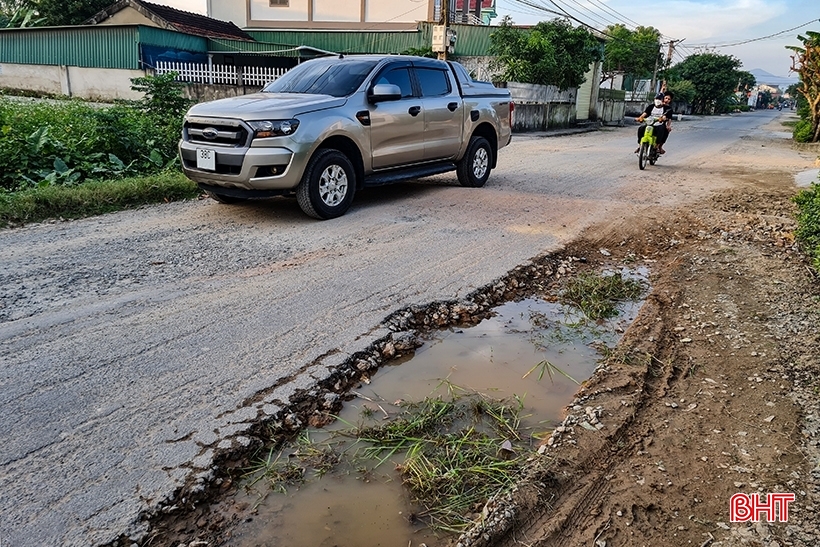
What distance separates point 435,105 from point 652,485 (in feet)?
21.2

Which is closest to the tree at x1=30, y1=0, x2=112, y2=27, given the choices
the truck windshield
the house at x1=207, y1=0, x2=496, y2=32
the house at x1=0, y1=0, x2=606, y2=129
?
the house at x1=0, y1=0, x2=606, y2=129

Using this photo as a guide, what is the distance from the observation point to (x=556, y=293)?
5219mm

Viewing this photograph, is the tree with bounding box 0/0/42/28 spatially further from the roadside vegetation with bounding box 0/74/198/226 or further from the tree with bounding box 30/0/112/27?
the roadside vegetation with bounding box 0/74/198/226

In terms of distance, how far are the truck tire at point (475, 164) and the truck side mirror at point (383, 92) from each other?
2109mm

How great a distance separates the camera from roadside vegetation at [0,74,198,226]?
680 centimetres

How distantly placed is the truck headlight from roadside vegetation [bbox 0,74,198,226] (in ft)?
6.90

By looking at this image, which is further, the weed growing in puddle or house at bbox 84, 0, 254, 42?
house at bbox 84, 0, 254, 42

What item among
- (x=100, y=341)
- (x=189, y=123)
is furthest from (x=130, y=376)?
(x=189, y=123)

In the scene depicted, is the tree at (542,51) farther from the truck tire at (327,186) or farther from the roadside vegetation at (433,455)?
the roadside vegetation at (433,455)

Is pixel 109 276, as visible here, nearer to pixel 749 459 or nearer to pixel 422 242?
pixel 422 242

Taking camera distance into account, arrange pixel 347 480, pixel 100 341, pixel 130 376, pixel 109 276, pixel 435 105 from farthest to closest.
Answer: pixel 435 105 → pixel 109 276 → pixel 100 341 → pixel 130 376 → pixel 347 480

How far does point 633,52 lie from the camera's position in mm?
52281

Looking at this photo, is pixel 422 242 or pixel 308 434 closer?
pixel 308 434

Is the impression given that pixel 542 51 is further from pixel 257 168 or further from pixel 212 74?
pixel 257 168
